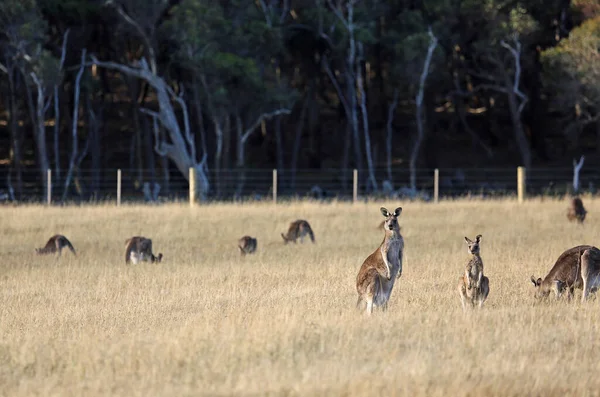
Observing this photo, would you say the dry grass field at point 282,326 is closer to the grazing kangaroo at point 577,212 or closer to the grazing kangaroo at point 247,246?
the grazing kangaroo at point 247,246

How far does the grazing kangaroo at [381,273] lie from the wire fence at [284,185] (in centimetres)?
2201

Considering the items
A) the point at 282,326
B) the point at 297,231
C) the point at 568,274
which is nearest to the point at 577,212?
the point at 297,231

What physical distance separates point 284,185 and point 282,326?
3237cm

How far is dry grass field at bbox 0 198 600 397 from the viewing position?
8898 millimetres

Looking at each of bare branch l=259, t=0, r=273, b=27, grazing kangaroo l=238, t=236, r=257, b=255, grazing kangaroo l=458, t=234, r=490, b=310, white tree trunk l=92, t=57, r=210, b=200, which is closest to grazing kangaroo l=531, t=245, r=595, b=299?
grazing kangaroo l=458, t=234, r=490, b=310

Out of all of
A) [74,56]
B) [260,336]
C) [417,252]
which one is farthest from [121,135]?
[260,336]

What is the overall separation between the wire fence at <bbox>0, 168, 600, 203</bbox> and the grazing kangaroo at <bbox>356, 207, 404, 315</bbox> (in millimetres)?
22012

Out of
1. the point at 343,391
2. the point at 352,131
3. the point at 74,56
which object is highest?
the point at 74,56

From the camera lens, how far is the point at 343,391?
8.54 metres

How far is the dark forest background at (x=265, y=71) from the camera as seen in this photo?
38688 mm

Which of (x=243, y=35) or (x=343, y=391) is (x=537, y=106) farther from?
(x=343, y=391)

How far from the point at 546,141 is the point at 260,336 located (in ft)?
148

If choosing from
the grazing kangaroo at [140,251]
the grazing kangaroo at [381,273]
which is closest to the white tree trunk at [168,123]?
the grazing kangaroo at [140,251]

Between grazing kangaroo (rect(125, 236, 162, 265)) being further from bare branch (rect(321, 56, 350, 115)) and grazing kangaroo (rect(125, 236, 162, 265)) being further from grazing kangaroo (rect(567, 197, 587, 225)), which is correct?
bare branch (rect(321, 56, 350, 115))
